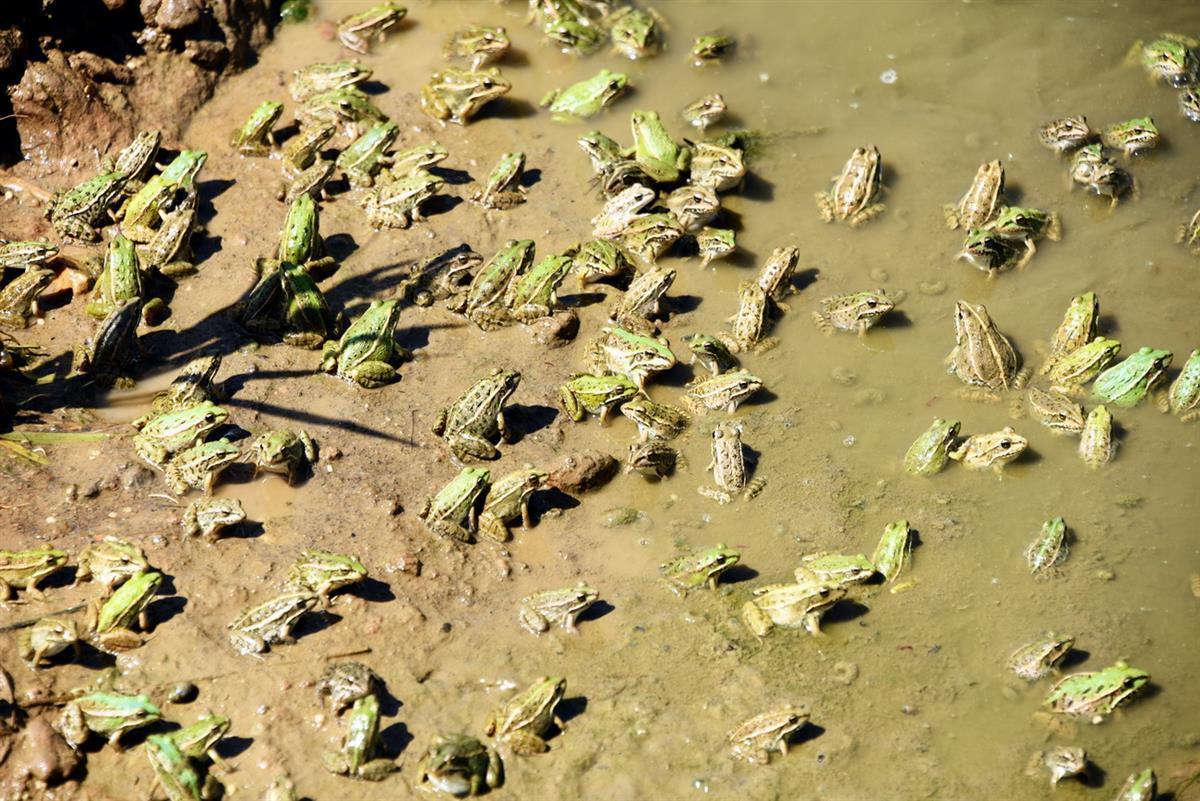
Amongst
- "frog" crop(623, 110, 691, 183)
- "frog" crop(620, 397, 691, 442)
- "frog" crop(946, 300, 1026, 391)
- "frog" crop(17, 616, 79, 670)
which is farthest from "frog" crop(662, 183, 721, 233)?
"frog" crop(17, 616, 79, 670)

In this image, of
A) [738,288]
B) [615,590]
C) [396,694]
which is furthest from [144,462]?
[738,288]

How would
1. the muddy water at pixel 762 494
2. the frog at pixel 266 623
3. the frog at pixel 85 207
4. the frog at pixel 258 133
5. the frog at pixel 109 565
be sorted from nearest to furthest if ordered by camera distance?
the muddy water at pixel 762 494, the frog at pixel 266 623, the frog at pixel 109 565, the frog at pixel 85 207, the frog at pixel 258 133

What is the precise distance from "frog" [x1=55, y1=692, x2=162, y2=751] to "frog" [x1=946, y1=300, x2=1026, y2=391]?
665 cm

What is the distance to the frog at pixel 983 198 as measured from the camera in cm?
1065

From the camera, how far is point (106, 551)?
311 inches

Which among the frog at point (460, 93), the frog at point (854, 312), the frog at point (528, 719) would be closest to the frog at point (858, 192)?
the frog at point (854, 312)

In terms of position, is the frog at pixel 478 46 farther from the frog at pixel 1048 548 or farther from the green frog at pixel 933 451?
the frog at pixel 1048 548

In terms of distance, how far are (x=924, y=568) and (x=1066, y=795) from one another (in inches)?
69.5

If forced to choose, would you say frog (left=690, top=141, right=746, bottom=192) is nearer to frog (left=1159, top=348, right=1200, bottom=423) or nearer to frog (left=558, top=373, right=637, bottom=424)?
frog (left=558, top=373, right=637, bottom=424)

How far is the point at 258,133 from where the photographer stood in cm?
1125

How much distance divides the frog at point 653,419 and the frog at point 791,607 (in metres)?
1.66

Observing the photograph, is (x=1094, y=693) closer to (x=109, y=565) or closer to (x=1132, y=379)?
(x=1132, y=379)

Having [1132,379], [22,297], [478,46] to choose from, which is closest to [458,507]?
[22,297]

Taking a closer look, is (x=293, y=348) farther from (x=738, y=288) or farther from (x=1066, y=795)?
(x=1066, y=795)
